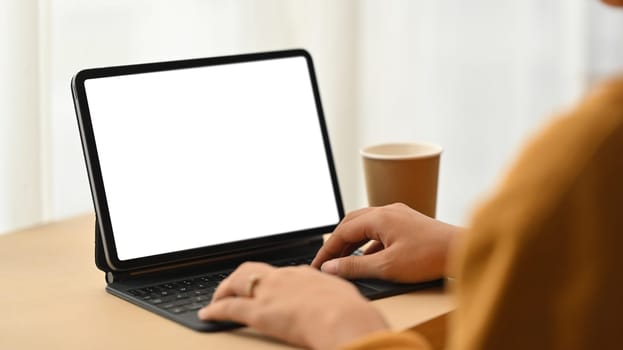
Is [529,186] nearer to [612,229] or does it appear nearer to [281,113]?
[612,229]

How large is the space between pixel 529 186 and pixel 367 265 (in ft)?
1.55

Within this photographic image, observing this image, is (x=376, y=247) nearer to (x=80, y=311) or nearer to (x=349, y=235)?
(x=349, y=235)

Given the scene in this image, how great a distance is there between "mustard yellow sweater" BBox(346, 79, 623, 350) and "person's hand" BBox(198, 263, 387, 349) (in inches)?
8.3

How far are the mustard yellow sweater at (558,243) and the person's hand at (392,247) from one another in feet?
1.37

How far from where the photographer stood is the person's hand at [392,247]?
1.09 meters

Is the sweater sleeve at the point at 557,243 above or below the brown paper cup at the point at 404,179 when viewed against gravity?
above

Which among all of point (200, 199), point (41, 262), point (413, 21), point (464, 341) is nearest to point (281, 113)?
point (200, 199)

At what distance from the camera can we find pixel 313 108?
→ 4.18 ft

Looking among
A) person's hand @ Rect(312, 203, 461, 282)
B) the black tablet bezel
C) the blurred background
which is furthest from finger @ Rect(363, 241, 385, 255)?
the blurred background

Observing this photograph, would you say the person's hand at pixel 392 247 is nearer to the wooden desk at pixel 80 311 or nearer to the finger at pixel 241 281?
the wooden desk at pixel 80 311

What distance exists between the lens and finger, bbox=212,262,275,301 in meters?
0.97

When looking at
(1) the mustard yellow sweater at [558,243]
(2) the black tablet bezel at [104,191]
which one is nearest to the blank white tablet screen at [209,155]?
(2) the black tablet bezel at [104,191]

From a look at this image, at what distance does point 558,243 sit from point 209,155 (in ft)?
2.03

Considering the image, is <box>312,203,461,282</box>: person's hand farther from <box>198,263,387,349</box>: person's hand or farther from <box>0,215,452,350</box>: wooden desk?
<box>198,263,387,349</box>: person's hand
